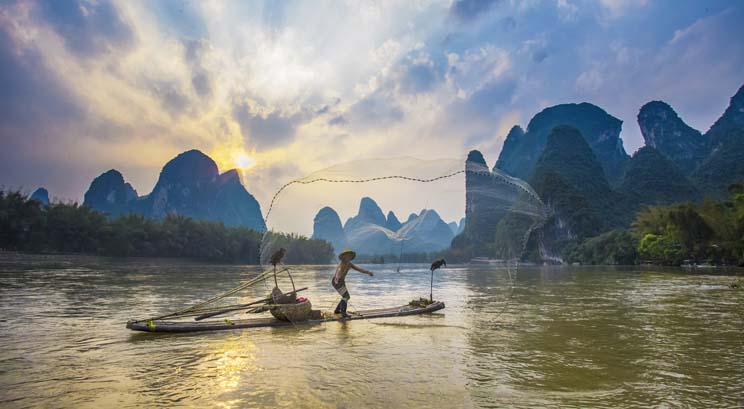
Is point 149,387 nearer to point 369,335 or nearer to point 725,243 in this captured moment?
point 369,335

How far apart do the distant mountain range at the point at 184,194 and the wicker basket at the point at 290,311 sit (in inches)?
5521

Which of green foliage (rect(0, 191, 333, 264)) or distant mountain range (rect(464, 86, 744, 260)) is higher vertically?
distant mountain range (rect(464, 86, 744, 260))

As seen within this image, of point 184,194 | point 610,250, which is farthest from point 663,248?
point 184,194

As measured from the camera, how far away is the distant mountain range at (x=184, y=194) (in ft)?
510

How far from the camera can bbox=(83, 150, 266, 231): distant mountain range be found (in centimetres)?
15538

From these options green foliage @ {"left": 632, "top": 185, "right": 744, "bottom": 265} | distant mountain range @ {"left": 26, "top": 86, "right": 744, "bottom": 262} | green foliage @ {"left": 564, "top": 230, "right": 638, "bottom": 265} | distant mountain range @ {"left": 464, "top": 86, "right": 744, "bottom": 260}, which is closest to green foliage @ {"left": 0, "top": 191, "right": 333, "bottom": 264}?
distant mountain range @ {"left": 26, "top": 86, "right": 744, "bottom": 262}

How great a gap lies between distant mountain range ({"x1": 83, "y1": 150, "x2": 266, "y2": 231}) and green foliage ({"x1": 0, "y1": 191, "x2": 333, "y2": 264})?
3068 inches

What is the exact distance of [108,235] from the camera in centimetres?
5050

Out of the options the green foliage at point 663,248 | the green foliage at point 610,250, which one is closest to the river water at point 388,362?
the green foliage at point 663,248

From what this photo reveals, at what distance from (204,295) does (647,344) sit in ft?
45.0

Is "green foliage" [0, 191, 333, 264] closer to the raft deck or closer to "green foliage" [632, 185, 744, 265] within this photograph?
the raft deck

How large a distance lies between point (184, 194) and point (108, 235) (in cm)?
11736

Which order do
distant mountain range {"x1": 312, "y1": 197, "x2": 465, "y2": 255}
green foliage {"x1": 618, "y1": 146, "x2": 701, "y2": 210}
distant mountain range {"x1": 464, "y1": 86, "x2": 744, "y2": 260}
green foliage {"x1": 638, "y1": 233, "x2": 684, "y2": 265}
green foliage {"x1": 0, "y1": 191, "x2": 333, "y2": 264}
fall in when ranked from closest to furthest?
distant mountain range {"x1": 312, "y1": 197, "x2": 465, "y2": 255}
green foliage {"x1": 0, "y1": 191, "x2": 333, "y2": 264}
green foliage {"x1": 638, "y1": 233, "x2": 684, "y2": 265}
distant mountain range {"x1": 464, "y1": 86, "x2": 744, "y2": 260}
green foliage {"x1": 618, "y1": 146, "x2": 701, "y2": 210}

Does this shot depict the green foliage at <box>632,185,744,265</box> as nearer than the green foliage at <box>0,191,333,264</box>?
Yes
